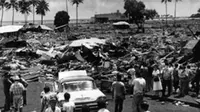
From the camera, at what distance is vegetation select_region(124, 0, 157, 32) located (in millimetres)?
73438

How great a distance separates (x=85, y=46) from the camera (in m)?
26.5

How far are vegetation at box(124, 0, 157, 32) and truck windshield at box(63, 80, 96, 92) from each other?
59.2 meters

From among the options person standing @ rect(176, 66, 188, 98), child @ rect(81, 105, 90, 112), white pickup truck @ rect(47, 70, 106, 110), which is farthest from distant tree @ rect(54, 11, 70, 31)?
child @ rect(81, 105, 90, 112)

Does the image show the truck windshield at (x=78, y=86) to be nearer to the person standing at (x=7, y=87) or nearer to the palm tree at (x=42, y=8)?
the person standing at (x=7, y=87)

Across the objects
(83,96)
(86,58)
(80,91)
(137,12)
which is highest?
(137,12)

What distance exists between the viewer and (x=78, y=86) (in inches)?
538

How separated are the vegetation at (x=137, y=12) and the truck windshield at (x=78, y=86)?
5916 centimetres

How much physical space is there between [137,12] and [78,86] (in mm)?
61581

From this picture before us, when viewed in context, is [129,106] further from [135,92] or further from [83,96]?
[135,92]

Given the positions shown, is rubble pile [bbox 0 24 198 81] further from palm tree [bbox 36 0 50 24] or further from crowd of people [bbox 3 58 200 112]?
palm tree [bbox 36 0 50 24]

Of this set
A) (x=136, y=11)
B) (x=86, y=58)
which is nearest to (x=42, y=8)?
(x=136, y=11)

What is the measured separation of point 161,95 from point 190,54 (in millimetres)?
8019

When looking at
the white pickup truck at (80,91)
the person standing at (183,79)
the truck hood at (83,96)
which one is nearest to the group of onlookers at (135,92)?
the white pickup truck at (80,91)

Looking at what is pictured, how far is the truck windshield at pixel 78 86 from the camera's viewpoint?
13.6m
